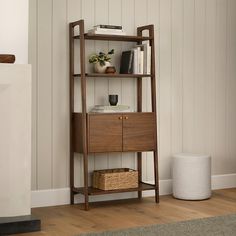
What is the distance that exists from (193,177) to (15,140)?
189cm

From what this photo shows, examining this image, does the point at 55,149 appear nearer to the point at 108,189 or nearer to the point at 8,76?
the point at 108,189

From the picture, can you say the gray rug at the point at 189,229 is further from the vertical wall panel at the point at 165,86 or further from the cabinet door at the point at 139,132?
the vertical wall panel at the point at 165,86

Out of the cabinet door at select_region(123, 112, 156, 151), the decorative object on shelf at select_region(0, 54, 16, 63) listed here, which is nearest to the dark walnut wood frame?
the cabinet door at select_region(123, 112, 156, 151)

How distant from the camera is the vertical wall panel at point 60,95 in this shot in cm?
508

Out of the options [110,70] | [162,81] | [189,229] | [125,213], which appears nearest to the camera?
[189,229]

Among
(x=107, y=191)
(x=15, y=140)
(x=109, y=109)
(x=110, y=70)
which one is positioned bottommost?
(x=107, y=191)

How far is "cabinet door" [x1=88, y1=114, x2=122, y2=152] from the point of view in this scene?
16.1 feet

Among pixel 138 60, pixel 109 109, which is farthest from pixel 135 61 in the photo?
pixel 109 109

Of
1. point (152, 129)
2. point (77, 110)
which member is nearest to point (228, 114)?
point (152, 129)

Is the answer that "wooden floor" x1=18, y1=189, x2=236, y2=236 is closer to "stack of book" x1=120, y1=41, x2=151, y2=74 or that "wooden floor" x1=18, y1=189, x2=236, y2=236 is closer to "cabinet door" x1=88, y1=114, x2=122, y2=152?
"cabinet door" x1=88, y1=114, x2=122, y2=152

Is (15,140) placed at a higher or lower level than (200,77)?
lower

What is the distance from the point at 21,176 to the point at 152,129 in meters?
1.47

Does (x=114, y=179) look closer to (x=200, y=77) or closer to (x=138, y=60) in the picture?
(x=138, y=60)

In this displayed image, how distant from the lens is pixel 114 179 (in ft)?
16.5
